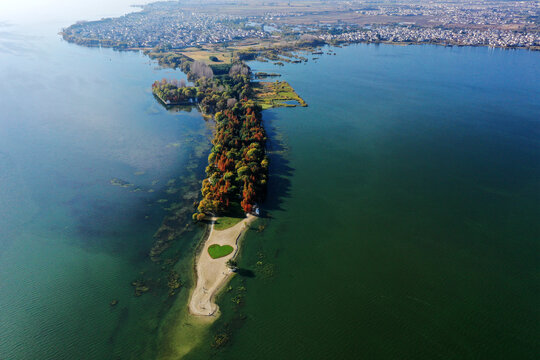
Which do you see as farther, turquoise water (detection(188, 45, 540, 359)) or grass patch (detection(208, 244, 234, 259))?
grass patch (detection(208, 244, 234, 259))

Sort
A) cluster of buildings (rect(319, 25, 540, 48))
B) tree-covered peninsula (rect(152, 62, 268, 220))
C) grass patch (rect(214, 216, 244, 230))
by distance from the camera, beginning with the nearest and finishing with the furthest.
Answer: grass patch (rect(214, 216, 244, 230)), tree-covered peninsula (rect(152, 62, 268, 220)), cluster of buildings (rect(319, 25, 540, 48))

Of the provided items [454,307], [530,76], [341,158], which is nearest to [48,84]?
[341,158]

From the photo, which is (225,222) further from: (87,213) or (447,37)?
(447,37)

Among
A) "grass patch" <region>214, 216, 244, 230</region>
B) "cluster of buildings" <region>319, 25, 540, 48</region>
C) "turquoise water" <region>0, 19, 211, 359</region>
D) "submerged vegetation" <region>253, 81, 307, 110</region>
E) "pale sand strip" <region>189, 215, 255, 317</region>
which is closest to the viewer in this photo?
"turquoise water" <region>0, 19, 211, 359</region>

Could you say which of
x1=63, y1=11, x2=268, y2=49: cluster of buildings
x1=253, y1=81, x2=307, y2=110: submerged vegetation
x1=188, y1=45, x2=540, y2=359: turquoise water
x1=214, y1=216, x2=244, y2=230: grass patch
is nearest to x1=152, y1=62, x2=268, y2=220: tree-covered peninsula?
x1=214, y1=216, x2=244, y2=230: grass patch

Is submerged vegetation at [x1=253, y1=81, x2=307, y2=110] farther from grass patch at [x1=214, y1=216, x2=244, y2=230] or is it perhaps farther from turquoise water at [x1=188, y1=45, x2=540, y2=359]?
grass patch at [x1=214, y1=216, x2=244, y2=230]

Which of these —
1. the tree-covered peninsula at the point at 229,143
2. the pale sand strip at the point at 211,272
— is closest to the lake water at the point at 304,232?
the pale sand strip at the point at 211,272
